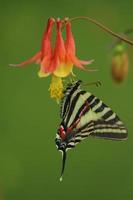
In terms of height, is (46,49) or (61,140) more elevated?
(46,49)

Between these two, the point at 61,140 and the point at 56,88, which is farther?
the point at 56,88

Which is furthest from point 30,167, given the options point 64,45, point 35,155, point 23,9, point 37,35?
point 64,45

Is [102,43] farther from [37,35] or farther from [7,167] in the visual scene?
[7,167]

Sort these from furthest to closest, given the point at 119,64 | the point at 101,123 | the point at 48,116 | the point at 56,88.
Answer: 1. the point at 48,116
2. the point at 119,64
3. the point at 56,88
4. the point at 101,123

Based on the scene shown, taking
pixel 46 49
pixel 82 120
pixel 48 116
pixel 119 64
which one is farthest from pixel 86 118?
pixel 48 116

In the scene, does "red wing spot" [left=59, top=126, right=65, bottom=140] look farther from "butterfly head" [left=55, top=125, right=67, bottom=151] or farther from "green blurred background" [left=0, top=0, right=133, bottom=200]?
"green blurred background" [left=0, top=0, right=133, bottom=200]

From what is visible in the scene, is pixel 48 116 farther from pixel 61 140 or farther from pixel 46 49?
pixel 61 140

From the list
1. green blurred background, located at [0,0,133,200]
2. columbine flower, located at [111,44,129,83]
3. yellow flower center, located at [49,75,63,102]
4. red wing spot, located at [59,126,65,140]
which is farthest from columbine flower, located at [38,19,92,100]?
green blurred background, located at [0,0,133,200]

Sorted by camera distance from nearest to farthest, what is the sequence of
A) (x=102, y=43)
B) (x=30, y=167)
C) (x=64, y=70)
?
(x=64, y=70), (x=30, y=167), (x=102, y=43)
